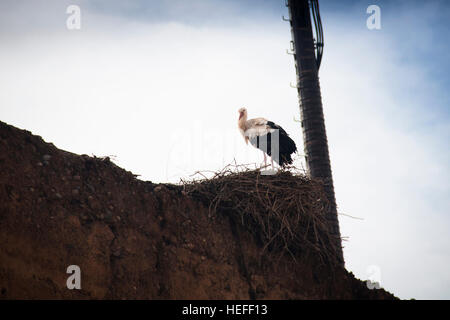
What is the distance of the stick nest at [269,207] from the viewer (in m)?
5.45

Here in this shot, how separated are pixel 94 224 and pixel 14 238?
795mm

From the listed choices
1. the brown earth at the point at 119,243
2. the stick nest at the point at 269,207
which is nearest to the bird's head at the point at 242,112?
the stick nest at the point at 269,207

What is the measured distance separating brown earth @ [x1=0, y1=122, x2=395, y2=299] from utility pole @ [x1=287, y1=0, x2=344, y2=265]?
290cm

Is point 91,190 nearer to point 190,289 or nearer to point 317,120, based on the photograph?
point 190,289

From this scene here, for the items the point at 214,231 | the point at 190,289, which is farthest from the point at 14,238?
the point at 214,231

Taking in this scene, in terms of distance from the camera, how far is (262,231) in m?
5.56

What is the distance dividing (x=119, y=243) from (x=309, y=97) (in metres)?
5.64

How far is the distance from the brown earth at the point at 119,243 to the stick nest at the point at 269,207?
0.13 metres

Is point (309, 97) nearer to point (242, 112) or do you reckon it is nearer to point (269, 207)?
point (242, 112)
